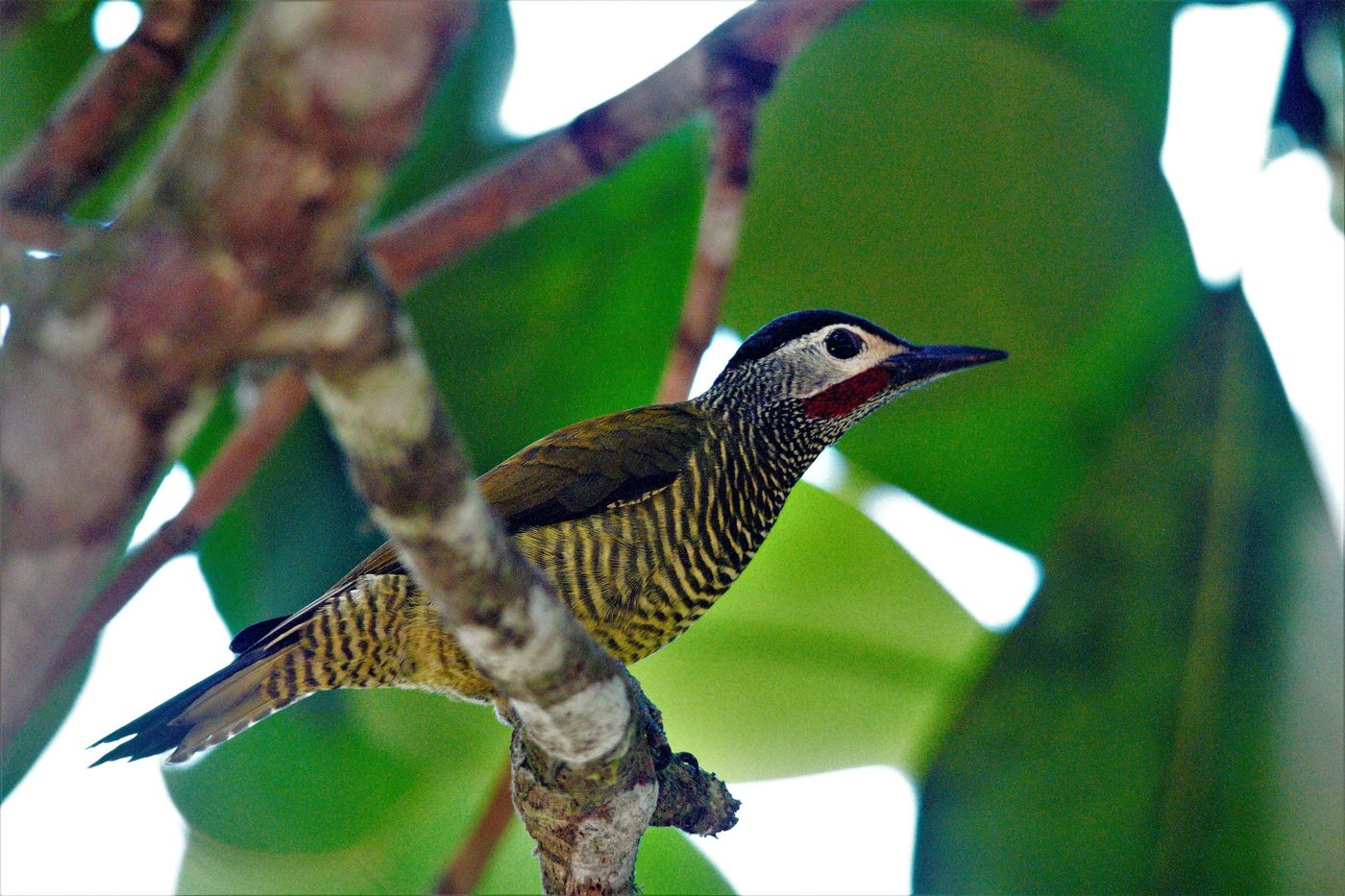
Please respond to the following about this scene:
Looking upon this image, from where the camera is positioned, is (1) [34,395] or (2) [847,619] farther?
(2) [847,619]

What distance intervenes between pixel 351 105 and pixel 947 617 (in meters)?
3.44

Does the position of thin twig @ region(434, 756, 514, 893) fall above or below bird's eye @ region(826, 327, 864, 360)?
below

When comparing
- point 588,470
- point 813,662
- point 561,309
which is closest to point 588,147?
point 588,470

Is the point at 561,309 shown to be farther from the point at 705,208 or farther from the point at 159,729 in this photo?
the point at 159,729

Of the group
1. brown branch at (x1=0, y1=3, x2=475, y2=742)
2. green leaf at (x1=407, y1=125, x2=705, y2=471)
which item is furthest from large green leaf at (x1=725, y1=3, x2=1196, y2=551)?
brown branch at (x1=0, y1=3, x2=475, y2=742)

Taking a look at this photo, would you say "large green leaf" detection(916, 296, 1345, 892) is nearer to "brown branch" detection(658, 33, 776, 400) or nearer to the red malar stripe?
the red malar stripe

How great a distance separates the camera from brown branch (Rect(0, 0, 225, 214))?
2.12m

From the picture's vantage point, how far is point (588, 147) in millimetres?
2678

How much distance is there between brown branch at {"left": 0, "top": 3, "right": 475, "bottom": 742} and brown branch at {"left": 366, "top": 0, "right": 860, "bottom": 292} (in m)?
1.68

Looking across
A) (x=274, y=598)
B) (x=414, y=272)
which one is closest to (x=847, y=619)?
(x=274, y=598)

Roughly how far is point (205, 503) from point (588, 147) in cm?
107

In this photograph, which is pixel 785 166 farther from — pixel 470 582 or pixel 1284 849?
pixel 470 582

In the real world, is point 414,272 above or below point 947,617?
above

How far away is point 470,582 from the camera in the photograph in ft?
4.46
